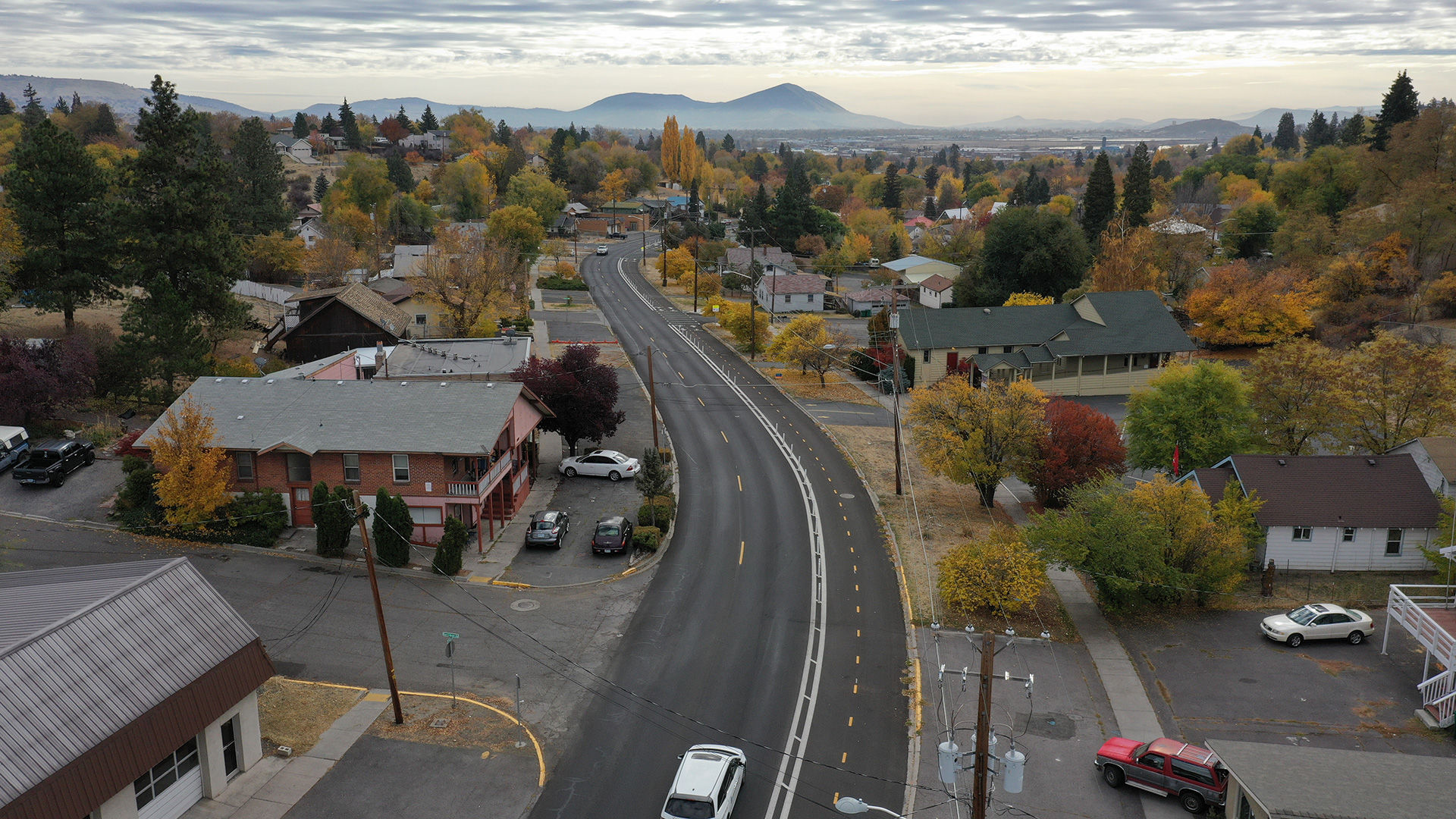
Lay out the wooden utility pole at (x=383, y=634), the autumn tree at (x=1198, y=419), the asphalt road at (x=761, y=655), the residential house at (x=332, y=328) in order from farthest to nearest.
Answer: the residential house at (x=332, y=328), the autumn tree at (x=1198, y=419), the wooden utility pole at (x=383, y=634), the asphalt road at (x=761, y=655)

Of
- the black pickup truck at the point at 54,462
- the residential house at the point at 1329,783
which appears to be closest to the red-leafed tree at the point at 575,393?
the black pickup truck at the point at 54,462

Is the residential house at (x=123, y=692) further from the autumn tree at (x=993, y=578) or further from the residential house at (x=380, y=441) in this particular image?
the autumn tree at (x=993, y=578)

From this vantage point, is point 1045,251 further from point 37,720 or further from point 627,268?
point 37,720

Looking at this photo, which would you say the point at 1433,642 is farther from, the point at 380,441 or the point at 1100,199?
the point at 1100,199

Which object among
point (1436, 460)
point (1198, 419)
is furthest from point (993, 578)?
point (1436, 460)

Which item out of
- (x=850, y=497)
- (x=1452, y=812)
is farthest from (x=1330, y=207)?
(x=1452, y=812)
